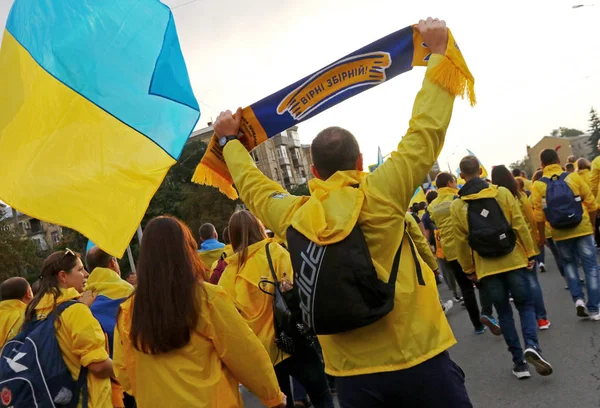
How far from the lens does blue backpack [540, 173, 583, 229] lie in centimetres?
742

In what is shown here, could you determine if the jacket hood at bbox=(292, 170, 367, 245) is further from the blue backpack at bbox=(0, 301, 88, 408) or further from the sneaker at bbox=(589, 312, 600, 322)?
the sneaker at bbox=(589, 312, 600, 322)

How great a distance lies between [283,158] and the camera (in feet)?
270

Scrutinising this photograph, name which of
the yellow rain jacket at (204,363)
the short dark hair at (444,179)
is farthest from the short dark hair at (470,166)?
the yellow rain jacket at (204,363)

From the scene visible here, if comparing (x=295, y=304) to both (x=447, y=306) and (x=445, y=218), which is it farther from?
(x=447, y=306)

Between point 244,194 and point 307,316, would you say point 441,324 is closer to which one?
point 307,316

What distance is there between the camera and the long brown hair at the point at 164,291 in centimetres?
299

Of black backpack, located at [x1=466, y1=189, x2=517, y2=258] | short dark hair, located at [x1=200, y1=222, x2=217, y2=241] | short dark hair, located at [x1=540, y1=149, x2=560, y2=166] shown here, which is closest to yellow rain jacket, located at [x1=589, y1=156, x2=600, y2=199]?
short dark hair, located at [x1=540, y1=149, x2=560, y2=166]

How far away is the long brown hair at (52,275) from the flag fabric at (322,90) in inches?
57.1

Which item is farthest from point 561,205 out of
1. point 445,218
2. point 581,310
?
point 445,218

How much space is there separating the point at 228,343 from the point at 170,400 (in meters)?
0.39

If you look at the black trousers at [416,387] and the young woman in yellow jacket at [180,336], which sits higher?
the young woman in yellow jacket at [180,336]

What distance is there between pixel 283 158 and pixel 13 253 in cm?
5747

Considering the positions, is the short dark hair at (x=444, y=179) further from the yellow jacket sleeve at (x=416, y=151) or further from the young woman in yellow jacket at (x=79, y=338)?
the yellow jacket sleeve at (x=416, y=151)

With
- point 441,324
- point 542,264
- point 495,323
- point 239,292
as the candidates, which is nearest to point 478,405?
point 495,323
